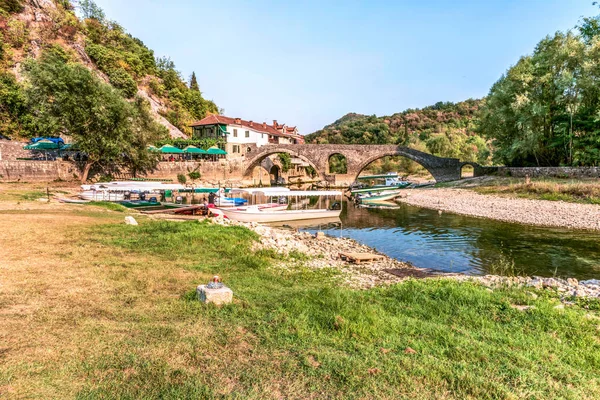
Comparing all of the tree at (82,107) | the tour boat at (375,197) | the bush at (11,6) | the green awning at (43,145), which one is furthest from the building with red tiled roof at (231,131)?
the bush at (11,6)

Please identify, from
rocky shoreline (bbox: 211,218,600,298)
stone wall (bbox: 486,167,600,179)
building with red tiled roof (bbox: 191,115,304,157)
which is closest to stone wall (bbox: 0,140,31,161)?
building with red tiled roof (bbox: 191,115,304,157)

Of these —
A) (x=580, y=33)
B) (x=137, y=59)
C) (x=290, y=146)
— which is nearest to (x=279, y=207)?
(x=290, y=146)

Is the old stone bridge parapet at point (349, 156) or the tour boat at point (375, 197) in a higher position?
the old stone bridge parapet at point (349, 156)

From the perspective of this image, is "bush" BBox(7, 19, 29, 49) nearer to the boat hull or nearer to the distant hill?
the boat hull

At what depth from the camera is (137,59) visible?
68688 mm

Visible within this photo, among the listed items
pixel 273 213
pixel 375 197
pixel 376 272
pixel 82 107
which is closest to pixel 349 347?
pixel 376 272

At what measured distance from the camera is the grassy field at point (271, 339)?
392cm

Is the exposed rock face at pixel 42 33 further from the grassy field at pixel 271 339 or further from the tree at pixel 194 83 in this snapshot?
the grassy field at pixel 271 339

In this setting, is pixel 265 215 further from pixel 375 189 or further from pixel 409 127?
pixel 409 127

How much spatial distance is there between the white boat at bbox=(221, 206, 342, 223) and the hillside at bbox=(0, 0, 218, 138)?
2776 centimetres

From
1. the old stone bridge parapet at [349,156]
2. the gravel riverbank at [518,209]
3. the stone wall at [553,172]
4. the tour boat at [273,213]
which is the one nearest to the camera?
the gravel riverbank at [518,209]

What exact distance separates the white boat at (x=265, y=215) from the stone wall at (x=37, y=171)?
2558 centimetres

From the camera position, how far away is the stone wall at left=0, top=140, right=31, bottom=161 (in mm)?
36484

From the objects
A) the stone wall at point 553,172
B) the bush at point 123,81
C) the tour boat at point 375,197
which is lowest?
the tour boat at point 375,197
